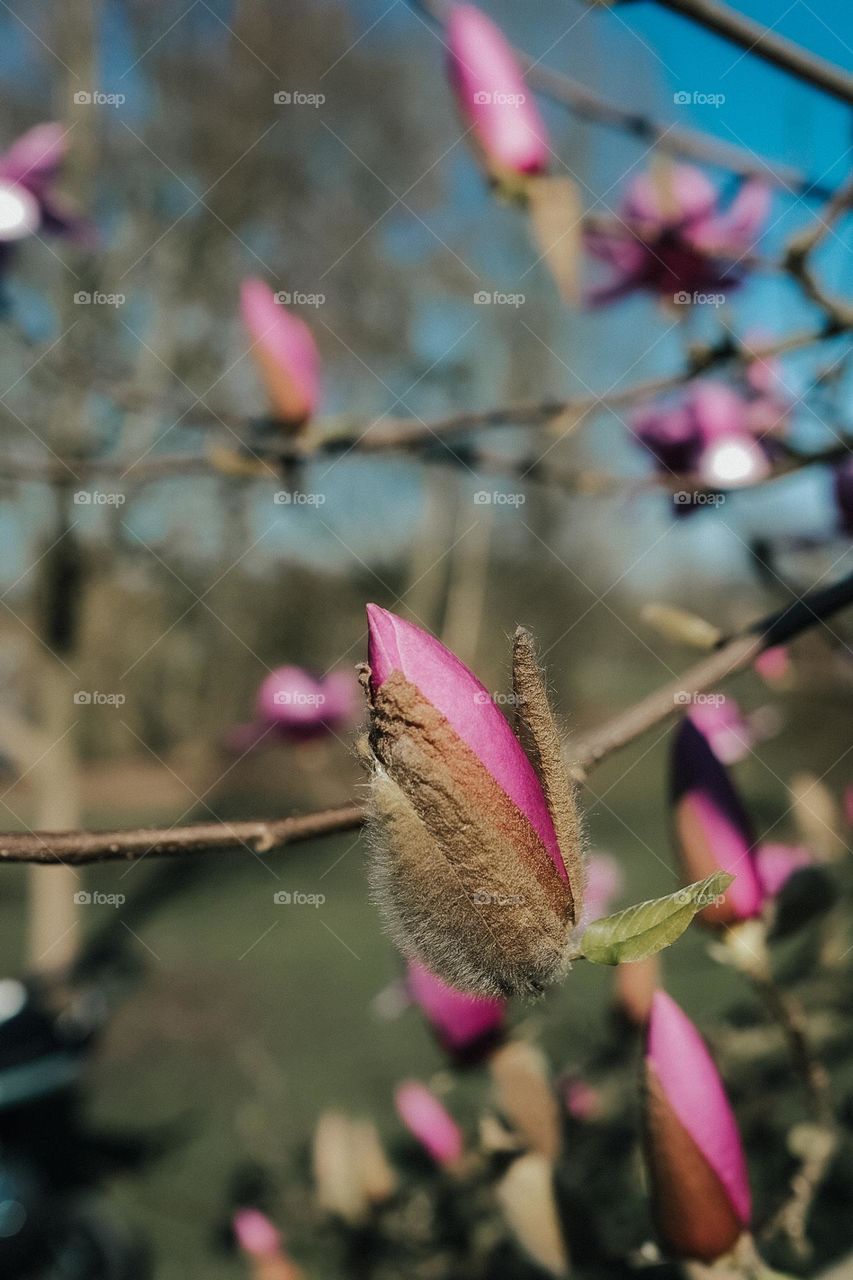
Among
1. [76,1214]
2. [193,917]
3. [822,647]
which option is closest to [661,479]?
[822,647]

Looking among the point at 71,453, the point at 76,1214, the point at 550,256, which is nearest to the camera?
the point at 550,256

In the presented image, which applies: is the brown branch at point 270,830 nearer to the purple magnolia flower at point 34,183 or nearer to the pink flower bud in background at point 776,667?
the pink flower bud in background at point 776,667

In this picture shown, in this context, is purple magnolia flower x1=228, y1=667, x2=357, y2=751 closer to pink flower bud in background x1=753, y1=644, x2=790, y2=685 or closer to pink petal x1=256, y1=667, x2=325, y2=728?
pink petal x1=256, y1=667, x2=325, y2=728

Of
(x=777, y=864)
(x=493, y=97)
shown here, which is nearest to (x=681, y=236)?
(x=493, y=97)

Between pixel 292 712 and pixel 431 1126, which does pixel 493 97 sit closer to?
pixel 292 712

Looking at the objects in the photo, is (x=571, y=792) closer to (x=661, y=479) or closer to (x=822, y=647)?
(x=661, y=479)

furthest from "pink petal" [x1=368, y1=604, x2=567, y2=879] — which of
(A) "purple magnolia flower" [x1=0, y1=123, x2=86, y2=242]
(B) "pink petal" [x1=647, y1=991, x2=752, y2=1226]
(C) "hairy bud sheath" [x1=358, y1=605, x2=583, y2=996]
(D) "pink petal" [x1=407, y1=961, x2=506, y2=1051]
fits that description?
(A) "purple magnolia flower" [x1=0, y1=123, x2=86, y2=242]
